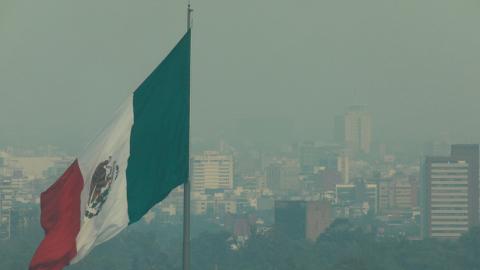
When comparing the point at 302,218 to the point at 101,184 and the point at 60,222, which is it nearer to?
the point at 60,222

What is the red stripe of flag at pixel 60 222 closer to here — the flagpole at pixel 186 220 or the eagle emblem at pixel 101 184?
the eagle emblem at pixel 101 184

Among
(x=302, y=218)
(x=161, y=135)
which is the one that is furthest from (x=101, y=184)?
(x=302, y=218)

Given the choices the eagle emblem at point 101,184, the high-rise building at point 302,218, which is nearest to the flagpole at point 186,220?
the eagle emblem at point 101,184

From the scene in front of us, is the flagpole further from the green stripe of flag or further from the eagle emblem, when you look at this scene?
the eagle emblem

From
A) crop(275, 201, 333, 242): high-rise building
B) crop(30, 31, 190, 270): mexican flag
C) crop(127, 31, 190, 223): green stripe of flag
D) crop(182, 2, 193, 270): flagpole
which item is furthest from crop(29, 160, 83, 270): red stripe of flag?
crop(275, 201, 333, 242): high-rise building

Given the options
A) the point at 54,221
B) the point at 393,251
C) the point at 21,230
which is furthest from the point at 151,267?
the point at 54,221

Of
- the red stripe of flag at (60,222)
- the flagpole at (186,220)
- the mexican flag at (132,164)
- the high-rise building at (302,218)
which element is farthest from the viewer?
the high-rise building at (302,218)

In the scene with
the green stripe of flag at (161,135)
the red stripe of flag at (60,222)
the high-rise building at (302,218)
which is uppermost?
the high-rise building at (302,218)

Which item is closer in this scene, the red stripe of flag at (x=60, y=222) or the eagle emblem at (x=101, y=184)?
the eagle emblem at (x=101, y=184)
